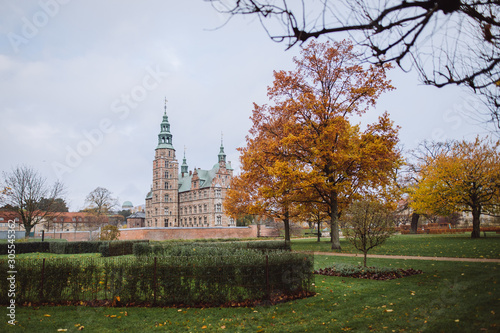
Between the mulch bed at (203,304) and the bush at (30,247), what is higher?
the mulch bed at (203,304)

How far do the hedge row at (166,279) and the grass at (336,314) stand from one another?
0.43 m

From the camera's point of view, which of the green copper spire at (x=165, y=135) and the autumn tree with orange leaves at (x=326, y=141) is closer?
the autumn tree with orange leaves at (x=326, y=141)

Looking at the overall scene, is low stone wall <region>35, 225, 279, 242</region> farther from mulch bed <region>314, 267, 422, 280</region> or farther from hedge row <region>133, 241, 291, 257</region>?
mulch bed <region>314, 267, 422, 280</region>

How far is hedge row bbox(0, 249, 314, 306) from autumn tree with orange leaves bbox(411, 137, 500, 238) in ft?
71.5

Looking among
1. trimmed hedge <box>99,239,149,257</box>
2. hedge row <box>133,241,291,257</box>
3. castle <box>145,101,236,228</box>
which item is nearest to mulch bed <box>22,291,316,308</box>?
hedge row <box>133,241,291,257</box>

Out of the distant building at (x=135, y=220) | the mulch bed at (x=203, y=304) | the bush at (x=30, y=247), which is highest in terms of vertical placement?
the mulch bed at (x=203, y=304)

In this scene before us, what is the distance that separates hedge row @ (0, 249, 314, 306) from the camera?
8.39 m

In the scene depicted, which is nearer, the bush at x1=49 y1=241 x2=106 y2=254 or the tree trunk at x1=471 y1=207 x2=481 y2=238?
the bush at x1=49 y1=241 x2=106 y2=254

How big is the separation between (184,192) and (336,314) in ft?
235

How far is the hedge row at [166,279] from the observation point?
8391 mm

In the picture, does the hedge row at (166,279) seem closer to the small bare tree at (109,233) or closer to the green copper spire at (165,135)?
the small bare tree at (109,233)

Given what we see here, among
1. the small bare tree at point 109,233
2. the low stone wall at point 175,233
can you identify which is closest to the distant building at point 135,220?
the low stone wall at point 175,233

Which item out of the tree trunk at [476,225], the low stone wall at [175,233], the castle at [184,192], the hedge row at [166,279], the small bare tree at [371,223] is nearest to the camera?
the hedge row at [166,279]

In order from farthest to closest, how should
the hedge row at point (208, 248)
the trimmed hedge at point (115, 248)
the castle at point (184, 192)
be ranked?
the castle at point (184, 192) < the trimmed hedge at point (115, 248) < the hedge row at point (208, 248)
